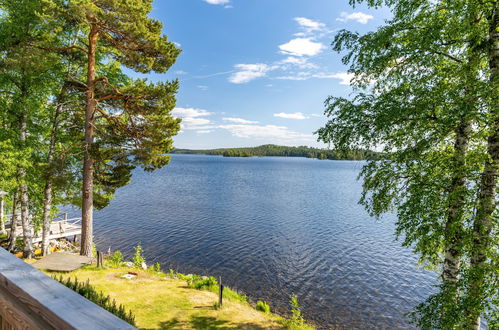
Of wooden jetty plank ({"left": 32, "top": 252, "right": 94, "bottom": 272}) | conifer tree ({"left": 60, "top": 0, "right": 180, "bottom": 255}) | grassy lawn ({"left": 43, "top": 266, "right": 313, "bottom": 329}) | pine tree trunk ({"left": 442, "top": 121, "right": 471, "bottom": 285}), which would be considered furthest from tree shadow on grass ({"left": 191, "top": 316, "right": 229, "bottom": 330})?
pine tree trunk ({"left": 442, "top": 121, "right": 471, "bottom": 285})

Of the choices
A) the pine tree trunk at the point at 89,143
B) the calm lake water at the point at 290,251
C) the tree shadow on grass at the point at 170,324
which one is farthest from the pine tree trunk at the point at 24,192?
the tree shadow on grass at the point at 170,324

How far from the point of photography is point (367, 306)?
17.7 meters

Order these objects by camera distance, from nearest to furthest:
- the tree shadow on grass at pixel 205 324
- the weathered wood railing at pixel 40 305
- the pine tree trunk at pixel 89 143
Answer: the weathered wood railing at pixel 40 305 → the tree shadow on grass at pixel 205 324 → the pine tree trunk at pixel 89 143

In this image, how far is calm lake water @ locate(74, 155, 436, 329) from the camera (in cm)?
1803

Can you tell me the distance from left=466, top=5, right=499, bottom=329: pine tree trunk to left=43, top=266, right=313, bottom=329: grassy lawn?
8243 mm

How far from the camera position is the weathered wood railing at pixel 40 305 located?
51.0 inches

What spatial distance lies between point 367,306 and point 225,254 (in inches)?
488

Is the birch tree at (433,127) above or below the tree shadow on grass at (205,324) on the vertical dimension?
above

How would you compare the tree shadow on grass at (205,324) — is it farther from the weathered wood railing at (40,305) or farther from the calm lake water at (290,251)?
the weathered wood railing at (40,305)

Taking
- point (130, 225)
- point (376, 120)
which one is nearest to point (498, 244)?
point (376, 120)

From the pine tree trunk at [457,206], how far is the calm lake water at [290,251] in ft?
12.8

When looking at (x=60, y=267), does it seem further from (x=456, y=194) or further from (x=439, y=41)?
(x=439, y=41)

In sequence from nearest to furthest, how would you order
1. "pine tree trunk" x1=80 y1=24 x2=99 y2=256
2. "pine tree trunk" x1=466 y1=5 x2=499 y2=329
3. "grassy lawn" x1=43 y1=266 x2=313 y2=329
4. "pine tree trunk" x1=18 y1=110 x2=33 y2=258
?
1. "pine tree trunk" x1=466 y1=5 x2=499 y2=329
2. "grassy lawn" x1=43 y1=266 x2=313 y2=329
3. "pine tree trunk" x1=80 y1=24 x2=99 y2=256
4. "pine tree trunk" x1=18 y1=110 x2=33 y2=258

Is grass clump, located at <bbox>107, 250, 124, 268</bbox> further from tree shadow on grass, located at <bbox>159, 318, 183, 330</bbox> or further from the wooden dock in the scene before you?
tree shadow on grass, located at <bbox>159, 318, 183, 330</bbox>
